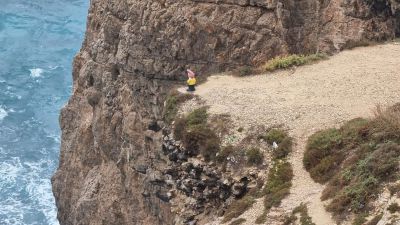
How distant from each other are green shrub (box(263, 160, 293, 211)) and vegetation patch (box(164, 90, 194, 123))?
603cm

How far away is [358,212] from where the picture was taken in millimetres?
19328

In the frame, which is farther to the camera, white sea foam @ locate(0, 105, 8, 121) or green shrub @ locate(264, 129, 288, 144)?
white sea foam @ locate(0, 105, 8, 121)

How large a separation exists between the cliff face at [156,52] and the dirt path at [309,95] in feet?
10.2

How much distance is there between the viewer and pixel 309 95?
1051 inches

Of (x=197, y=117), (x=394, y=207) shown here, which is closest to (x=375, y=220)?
(x=394, y=207)

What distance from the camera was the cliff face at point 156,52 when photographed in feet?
110

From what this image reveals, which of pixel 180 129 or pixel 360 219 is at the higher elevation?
pixel 360 219

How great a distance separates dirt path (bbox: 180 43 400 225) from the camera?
78.4 feet

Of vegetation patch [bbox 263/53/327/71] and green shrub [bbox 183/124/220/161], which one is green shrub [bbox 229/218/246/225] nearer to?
green shrub [bbox 183/124/220/161]

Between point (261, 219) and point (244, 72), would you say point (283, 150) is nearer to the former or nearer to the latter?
point (261, 219)

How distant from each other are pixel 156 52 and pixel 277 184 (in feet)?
48.1

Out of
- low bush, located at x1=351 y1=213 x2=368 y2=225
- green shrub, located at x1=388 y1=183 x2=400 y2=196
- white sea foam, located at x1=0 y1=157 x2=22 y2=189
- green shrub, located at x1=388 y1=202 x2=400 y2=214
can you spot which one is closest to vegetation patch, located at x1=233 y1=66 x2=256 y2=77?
green shrub, located at x1=388 y1=183 x2=400 y2=196

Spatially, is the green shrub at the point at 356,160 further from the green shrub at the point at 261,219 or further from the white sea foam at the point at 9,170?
the white sea foam at the point at 9,170

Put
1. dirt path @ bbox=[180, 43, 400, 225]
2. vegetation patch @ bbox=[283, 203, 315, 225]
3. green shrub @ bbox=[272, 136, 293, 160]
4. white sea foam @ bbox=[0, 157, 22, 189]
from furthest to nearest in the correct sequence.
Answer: white sea foam @ bbox=[0, 157, 22, 189]
dirt path @ bbox=[180, 43, 400, 225]
green shrub @ bbox=[272, 136, 293, 160]
vegetation patch @ bbox=[283, 203, 315, 225]
